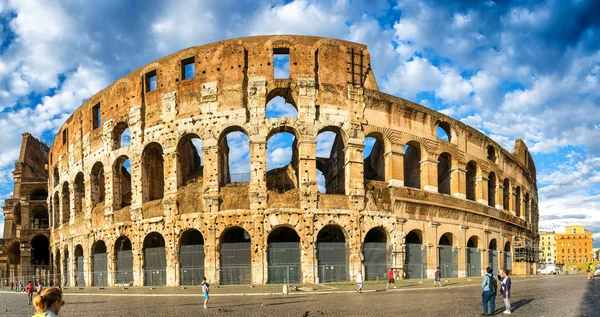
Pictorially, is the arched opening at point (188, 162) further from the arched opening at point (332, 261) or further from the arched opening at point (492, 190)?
the arched opening at point (492, 190)

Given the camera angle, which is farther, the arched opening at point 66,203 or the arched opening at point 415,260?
the arched opening at point 66,203

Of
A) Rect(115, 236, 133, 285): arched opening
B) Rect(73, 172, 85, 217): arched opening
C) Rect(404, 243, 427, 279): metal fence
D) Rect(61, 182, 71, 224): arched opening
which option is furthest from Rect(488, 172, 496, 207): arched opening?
Rect(61, 182, 71, 224): arched opening

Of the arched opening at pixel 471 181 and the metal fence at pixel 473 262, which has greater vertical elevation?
the arched opening at pixel 471 181

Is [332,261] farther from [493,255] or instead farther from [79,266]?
[79,266]

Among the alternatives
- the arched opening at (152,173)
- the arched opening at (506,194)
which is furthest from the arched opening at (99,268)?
the arched opening at (506,194)

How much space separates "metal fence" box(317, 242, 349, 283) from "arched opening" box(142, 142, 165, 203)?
33.1ft

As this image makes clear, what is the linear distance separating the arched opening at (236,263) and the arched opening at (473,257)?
13.7 meters

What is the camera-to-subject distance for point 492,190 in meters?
36.1

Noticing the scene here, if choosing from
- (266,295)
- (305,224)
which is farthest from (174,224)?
(266,295)

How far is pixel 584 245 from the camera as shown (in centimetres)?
12044

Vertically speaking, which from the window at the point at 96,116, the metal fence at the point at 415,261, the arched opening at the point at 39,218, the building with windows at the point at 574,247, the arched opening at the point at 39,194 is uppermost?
the window at the point at 96,116

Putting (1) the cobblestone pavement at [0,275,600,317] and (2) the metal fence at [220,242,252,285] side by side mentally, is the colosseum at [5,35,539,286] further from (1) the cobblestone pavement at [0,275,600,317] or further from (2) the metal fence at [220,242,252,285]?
(1) the cobblestone pavement at [0,275,600,317]

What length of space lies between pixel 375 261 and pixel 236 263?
6848mm

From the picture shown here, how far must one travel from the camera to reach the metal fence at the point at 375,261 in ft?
86.4
